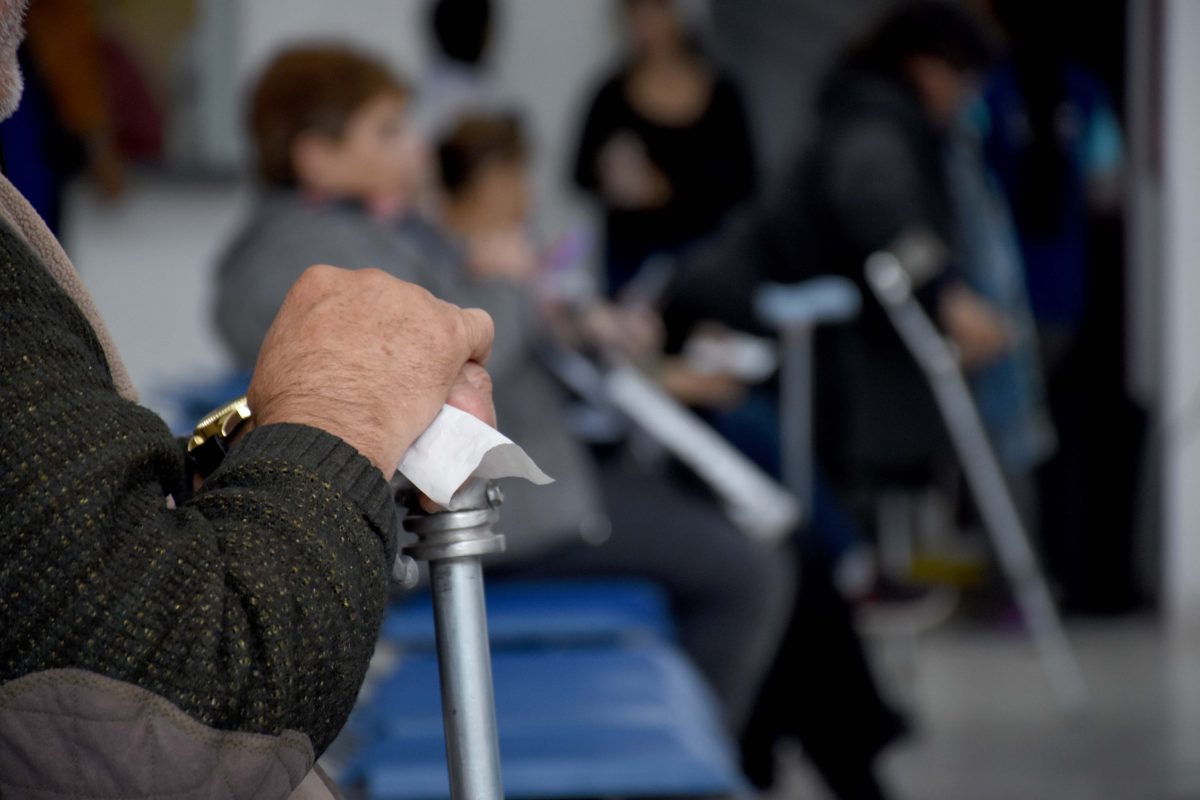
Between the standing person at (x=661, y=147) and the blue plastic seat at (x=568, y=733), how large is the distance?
2.94 m

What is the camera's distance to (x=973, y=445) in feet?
13.7

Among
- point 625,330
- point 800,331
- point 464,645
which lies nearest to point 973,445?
point 800,331

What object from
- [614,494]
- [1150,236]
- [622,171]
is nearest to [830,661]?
[614,494]

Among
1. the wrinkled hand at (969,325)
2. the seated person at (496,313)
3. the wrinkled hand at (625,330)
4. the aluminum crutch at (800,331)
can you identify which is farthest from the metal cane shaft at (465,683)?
the wrinkled hand at (969,325)

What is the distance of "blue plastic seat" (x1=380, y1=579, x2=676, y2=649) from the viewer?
2.12 m

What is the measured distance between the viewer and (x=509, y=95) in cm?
530

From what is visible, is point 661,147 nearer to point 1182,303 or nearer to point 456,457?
point 1182,303

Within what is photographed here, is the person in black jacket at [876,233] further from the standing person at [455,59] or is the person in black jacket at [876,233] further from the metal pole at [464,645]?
the metal pole at [464,645]

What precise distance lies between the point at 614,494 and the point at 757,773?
30.1 inches

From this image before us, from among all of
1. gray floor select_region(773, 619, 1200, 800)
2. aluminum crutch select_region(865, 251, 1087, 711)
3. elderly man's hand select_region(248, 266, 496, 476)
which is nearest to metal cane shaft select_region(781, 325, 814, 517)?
aluminum crutch select_region(865, 251, 1087, 711)

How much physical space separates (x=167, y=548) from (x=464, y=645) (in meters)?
0.21

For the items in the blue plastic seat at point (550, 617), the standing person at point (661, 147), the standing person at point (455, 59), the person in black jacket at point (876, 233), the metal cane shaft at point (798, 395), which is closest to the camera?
the blue plastic seat at point (550, 617)

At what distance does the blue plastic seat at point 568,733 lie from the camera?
1732 millimetres

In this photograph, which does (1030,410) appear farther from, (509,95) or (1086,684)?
(509,95)
